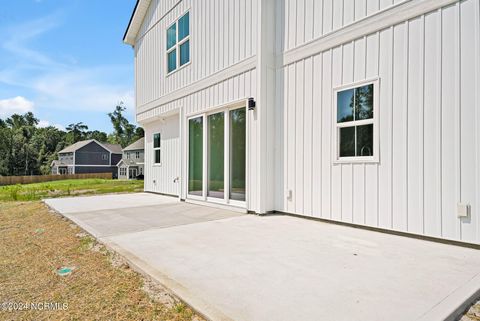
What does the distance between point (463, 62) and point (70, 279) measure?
15.4 feet

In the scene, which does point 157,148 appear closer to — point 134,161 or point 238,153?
point 238,153

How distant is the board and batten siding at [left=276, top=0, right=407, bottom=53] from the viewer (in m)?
4.21

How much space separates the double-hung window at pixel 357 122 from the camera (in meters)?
4.06

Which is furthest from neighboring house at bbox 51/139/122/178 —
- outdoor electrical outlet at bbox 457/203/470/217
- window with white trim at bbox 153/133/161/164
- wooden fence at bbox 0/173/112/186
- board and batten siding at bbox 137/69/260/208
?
outdoor electrical outlet at bbox 457/203/470/217

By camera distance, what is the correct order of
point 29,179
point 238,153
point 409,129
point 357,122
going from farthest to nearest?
point 29,179, point 238,153, point 357,122, point 409,129

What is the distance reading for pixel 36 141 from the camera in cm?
5225

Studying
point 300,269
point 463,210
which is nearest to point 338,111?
point 463,210

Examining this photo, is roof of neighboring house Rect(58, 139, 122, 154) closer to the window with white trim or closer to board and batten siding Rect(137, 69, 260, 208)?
board and batten siding Rect(137, 69, 260, 208)

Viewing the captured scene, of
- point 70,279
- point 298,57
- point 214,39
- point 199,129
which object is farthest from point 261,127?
point 70,279

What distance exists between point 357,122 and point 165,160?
6836mm

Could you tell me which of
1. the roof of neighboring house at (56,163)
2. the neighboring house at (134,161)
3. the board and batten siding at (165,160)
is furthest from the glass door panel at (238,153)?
the roof of neighboring house at (56,163)

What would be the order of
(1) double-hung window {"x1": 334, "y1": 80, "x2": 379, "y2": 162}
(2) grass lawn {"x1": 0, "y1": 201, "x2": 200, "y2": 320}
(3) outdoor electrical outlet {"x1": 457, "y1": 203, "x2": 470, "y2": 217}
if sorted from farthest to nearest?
(1) double-hung window {"x1": 334, "y1": 80, "x2": 379, "y2": 162}
(3) outdoor electrical outlet {"x1": 457, "y1": 203, "x2": 470, "y2": 217}
(2) grass lawn {"x1": 0, "y1": 201, "x2": 200, "y2": 320}

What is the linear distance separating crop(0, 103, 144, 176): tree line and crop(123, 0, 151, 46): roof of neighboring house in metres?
43.1

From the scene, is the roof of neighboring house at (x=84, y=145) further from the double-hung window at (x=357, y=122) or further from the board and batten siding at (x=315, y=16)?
the double-hung window at (x=357, y=122)
